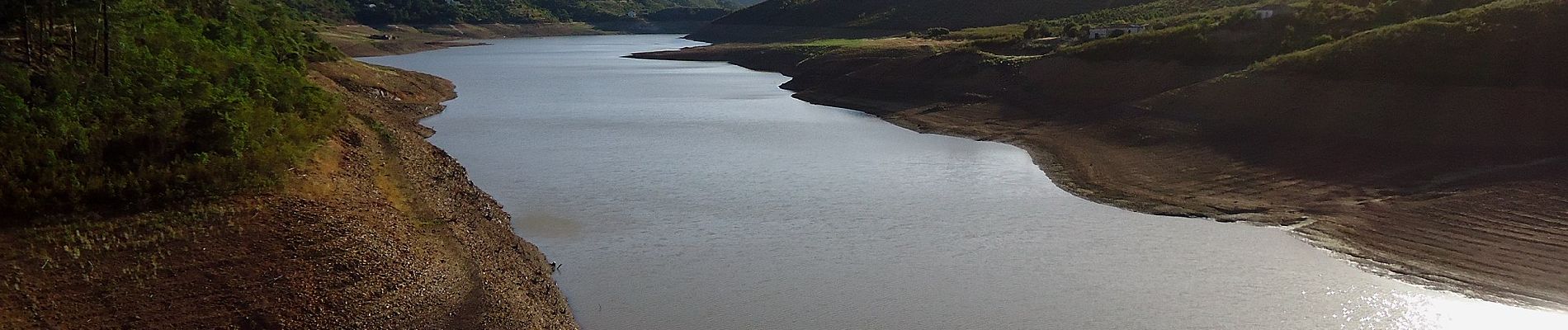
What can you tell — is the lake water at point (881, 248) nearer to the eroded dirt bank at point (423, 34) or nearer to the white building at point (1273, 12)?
the white building at point (1273, 12)

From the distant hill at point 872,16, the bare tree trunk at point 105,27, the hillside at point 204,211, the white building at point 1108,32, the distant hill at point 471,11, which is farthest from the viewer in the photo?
the distant hill at point 471,11

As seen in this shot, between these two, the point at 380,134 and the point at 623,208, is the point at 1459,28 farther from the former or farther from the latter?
the point at 380,134

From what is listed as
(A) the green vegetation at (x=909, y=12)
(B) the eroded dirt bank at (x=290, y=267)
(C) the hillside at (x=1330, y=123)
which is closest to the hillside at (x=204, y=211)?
(B) the eroded dirt bank at (x=290, y=267)

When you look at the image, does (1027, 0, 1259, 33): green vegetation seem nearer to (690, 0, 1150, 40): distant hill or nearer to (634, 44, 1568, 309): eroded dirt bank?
(690, 0, 1150, 40): distant hill

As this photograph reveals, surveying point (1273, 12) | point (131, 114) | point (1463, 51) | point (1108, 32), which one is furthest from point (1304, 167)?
point (1108, 32)

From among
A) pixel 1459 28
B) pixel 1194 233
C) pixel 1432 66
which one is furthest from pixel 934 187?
pixel 1459 28
